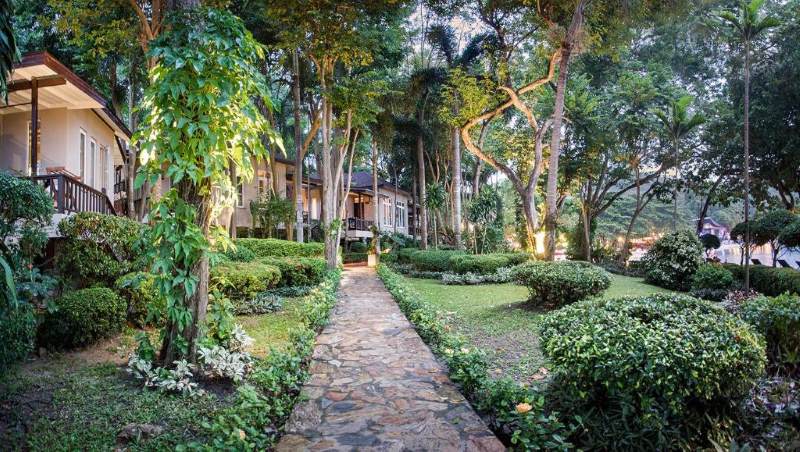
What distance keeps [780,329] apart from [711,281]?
34.2 ft

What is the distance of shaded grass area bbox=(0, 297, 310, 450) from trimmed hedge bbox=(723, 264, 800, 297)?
44.3 feet

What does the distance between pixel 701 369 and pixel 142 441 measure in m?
4.17

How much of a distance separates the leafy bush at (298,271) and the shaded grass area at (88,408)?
6.95 meters

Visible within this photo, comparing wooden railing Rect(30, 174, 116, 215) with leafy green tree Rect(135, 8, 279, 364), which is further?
wooden railing Rect(30, 174, 116, 215)

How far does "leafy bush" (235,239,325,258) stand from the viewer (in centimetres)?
1641

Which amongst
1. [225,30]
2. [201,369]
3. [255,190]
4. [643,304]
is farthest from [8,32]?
[255,190]

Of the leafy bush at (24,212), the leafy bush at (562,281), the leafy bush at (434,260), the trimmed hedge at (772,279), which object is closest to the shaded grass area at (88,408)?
the leafy bush at (24,212)

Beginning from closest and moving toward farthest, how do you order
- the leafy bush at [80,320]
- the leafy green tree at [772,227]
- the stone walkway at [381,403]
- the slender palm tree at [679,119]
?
1. the stone walkway at [381,403]
2. the leafy bush at [80,320]
3. the leafy green tree at [772,227]
4. the slender palm tree at [679,119]

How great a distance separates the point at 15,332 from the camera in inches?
159

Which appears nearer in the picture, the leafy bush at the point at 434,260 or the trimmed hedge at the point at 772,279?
the trimmed hedge at the point at 772,279

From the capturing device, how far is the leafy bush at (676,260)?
15.3 m

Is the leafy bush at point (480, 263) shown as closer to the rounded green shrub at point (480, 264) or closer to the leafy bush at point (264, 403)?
the rounded green shrub at point (480, 264)

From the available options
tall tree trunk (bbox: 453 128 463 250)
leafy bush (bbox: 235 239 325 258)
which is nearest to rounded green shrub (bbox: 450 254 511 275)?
tall tree trunk (bbox: 453 128 463 250)

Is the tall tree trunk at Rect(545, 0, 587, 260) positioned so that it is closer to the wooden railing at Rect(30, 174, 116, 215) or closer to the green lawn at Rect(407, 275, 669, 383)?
the green lawn at Rect(407, 275, 669, 383)
